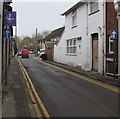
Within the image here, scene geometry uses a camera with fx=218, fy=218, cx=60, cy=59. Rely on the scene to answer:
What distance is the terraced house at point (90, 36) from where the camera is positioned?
47.6 ft

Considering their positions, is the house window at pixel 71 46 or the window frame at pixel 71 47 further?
the house window at pixel 71 46

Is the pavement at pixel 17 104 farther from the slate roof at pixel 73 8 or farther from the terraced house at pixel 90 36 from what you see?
the slate roof at pixel 73 8

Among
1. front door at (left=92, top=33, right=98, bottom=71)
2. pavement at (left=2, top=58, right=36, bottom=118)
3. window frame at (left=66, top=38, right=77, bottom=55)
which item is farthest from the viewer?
window frame at (left=66, top=38, right=77, bottom=55)

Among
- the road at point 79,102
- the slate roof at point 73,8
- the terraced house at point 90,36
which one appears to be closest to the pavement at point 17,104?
the road at point 79,102

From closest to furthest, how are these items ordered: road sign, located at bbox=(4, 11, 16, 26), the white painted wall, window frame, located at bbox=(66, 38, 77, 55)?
road sign, located at bbox=(4, 11, 16, 26) < the white painted wall < window frame, located at bbox=(66, 38, 77, 55)

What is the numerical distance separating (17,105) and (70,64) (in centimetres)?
1604

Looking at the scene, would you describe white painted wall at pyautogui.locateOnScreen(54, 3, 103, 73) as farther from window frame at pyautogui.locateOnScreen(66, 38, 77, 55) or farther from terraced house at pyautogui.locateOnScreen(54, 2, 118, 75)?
window frame at pyautogui.locateOnScreen(66, 38, 77, 55)

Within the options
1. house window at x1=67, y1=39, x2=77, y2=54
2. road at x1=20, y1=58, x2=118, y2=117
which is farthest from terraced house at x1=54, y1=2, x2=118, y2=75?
road at x1=20, y1=58, x2=118, y2=117

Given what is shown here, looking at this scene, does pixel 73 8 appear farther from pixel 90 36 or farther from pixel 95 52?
pixel 95 52

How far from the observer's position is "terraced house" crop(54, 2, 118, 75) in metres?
14.5

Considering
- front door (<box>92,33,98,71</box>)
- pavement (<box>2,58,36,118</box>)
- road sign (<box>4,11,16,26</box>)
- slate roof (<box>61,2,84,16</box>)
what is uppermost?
slate roof (<box>61,2,84,16</box>)

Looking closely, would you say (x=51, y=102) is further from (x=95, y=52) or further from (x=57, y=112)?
(x=95, y=52)

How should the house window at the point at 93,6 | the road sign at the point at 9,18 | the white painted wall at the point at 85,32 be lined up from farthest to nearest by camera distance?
the house window at the point at 93,6
the white painted wall at the point at 85,32
the road sign at the point at 9,18

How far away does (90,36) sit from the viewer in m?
17.6
